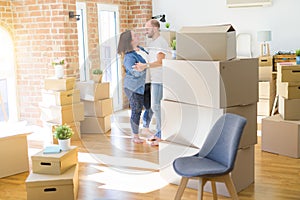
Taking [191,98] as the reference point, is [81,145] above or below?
below

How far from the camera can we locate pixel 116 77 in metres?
6.36

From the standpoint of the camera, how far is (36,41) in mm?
5703

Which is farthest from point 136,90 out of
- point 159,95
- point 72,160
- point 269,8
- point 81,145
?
point 269,8

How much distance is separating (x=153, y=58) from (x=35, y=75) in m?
1.89

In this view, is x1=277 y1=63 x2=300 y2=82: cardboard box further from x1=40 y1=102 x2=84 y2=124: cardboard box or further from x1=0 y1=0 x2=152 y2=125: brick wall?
x1=0 y1=0 x2=152 y2=125: brick wall

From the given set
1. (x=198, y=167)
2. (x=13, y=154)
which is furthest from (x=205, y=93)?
(x=13, y=154)

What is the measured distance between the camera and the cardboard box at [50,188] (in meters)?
3.30

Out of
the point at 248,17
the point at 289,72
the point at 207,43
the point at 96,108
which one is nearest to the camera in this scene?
the point at 207,43

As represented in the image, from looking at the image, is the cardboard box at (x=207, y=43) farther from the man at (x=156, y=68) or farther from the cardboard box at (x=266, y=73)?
the cardboard box at (x=266, y=73)

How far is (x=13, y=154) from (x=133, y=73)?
1517mm

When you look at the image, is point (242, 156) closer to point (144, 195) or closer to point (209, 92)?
point (209, 92)

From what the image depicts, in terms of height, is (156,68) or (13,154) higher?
(156,68)

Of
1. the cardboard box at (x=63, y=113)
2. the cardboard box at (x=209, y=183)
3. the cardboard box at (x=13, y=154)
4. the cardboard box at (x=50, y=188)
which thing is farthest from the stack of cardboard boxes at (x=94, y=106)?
the cardboard box at (x=50, y=188)

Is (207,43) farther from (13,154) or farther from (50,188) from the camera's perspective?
(13,154)
